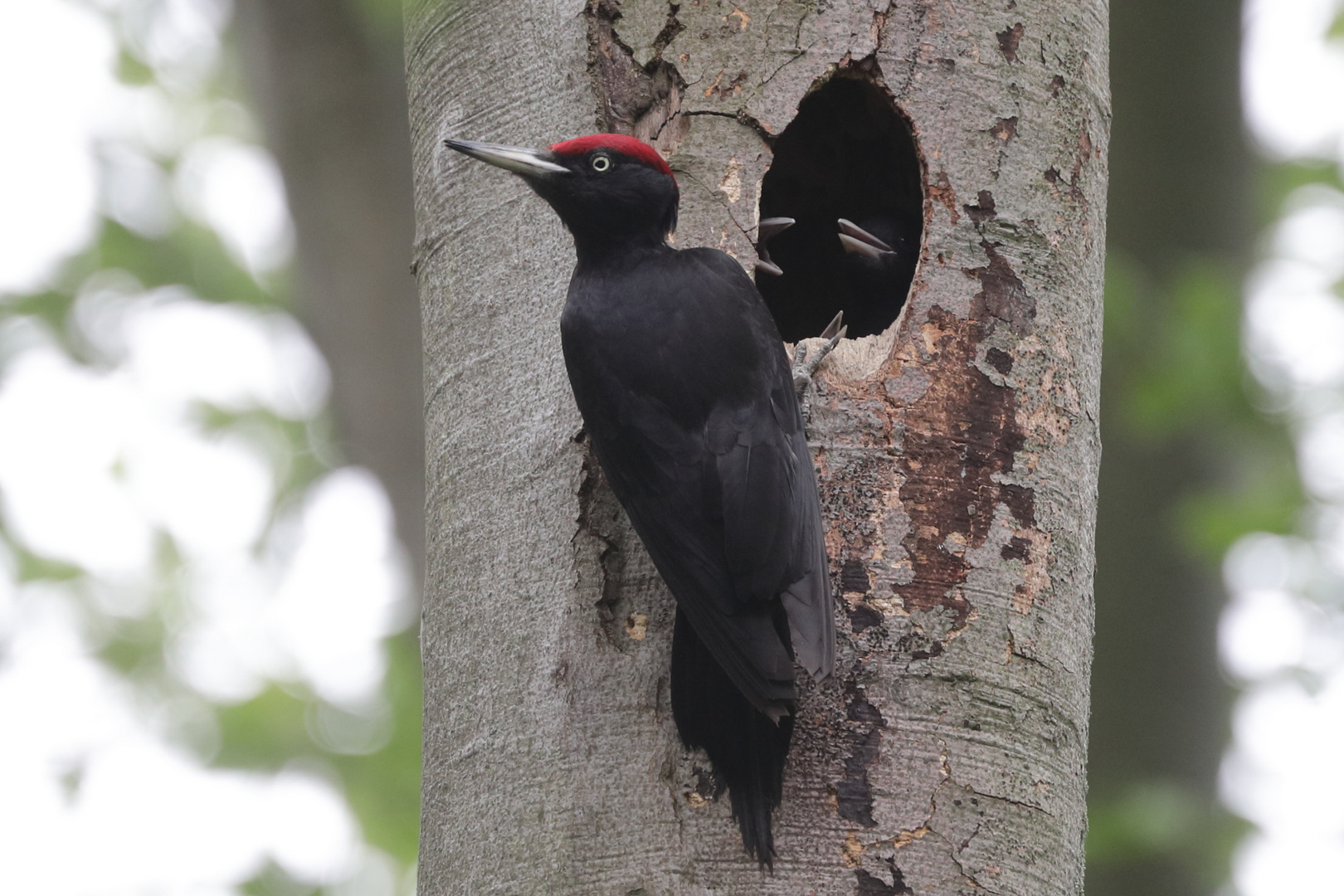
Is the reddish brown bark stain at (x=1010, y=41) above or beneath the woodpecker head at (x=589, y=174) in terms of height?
above

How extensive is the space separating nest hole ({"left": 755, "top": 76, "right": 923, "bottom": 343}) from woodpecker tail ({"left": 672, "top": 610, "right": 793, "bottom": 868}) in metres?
1.18

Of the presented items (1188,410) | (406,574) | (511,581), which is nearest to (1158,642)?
(1188,410)

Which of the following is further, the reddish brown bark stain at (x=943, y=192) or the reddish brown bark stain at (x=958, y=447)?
the reddish brown bark stain at (x=943, y=192)

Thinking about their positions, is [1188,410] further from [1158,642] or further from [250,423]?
[250,423]

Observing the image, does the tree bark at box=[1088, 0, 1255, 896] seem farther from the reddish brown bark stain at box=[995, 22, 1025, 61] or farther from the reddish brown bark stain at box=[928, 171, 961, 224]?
the reddish brown bark stain at box=[928, 171, 961, 224]

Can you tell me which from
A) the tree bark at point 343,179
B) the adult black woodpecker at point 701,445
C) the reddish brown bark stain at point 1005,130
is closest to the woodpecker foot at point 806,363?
the adult black woodpecker at point 701,445

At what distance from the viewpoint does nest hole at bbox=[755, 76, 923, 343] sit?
319cm

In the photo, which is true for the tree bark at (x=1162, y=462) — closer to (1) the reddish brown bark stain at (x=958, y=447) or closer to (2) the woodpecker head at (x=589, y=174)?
(1) the reddish brown bark stain at (x=958, y=447)

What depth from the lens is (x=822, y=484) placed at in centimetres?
230

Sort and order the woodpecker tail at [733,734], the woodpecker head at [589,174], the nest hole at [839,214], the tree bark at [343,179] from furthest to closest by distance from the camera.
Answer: the tree bark at [343,179] → the nest hole at [839,214] → the woodpecker head at [589,174] → the woodpecker tail at [733,734]

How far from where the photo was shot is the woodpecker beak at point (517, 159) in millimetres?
2410

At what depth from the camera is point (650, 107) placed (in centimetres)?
256

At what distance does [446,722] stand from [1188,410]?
361 cm

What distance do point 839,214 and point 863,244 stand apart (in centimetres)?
25
